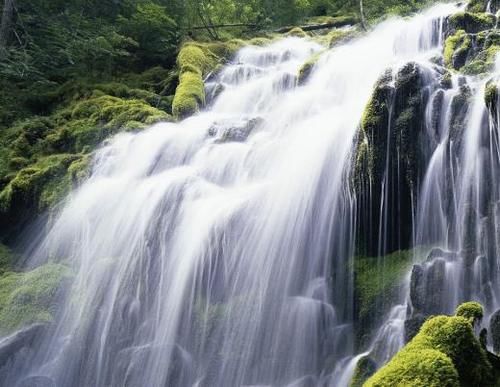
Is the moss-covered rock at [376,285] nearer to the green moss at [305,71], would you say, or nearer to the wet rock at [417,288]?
the wet rock at [417,288]

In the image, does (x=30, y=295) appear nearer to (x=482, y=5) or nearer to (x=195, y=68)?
(x=195, y=68)

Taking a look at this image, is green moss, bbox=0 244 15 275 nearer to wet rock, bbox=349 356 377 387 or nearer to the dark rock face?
the dark rock face

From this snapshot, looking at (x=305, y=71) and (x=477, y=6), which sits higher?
(x=477, y=6)

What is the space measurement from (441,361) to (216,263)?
16.7ft

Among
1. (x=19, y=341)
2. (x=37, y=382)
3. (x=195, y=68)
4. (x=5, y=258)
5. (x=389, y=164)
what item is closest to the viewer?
(x=37, y=382)

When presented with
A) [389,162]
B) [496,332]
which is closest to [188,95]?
[389,162]

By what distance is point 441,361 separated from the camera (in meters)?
4.19

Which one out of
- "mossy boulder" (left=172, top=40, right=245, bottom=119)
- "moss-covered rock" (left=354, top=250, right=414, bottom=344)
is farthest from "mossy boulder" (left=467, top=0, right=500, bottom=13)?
"moss-covered rock" (left=354, top=250, right=414, bottom=344)

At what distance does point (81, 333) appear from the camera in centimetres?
864

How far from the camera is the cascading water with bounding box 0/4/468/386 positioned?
7684 millimetres

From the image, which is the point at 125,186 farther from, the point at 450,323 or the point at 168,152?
the point at 450,323

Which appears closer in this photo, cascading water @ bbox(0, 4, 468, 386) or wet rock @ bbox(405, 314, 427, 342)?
wet rock @ bbox(405, 314, 427, 342)

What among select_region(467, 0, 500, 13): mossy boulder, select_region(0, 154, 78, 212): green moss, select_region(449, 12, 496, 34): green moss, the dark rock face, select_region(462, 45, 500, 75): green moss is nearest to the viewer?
the dark rock face

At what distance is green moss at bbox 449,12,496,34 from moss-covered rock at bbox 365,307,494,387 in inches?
429
